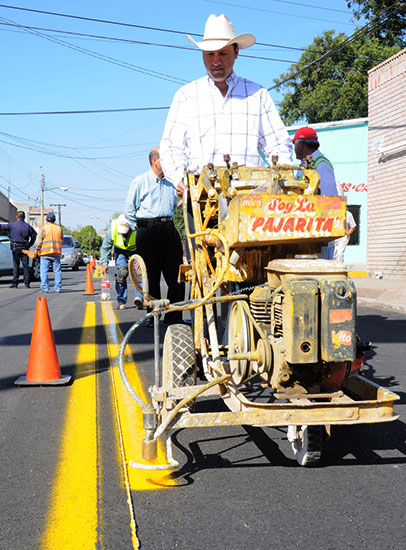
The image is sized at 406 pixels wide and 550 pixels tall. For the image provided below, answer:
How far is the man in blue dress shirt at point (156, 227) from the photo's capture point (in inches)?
301

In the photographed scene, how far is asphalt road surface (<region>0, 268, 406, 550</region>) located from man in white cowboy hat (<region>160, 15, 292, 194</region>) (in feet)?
6.31

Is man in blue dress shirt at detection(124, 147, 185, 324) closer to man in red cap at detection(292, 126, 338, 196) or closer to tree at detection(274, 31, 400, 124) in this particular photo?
man in red cap at detection(292, 126, 338, 196)

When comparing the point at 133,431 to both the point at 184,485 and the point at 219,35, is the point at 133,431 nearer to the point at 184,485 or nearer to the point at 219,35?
the point at 184,485

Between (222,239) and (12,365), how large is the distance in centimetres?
349

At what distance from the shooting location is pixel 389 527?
8.99 feet

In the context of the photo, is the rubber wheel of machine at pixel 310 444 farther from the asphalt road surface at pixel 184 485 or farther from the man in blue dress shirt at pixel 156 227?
the man in blue dress shirt at pixel 156 227

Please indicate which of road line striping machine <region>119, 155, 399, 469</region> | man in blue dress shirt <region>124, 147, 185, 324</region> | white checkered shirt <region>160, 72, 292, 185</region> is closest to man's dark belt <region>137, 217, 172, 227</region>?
man in blue dress shirt <region>124, 147, 185, 324</region>

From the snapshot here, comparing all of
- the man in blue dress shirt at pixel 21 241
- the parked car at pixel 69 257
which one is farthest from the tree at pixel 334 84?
the man in blue dress shirt at pixel 21 241

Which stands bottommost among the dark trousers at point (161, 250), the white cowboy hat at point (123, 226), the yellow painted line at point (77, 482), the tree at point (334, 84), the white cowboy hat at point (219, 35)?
the yellow painted line at point (77, 482)

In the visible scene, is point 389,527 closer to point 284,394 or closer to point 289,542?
point 289,542

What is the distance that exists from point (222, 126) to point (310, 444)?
265 cm

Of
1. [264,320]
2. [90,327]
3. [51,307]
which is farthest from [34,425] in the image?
[51,307]

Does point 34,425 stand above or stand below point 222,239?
below

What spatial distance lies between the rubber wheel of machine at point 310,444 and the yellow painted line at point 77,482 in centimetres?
108
